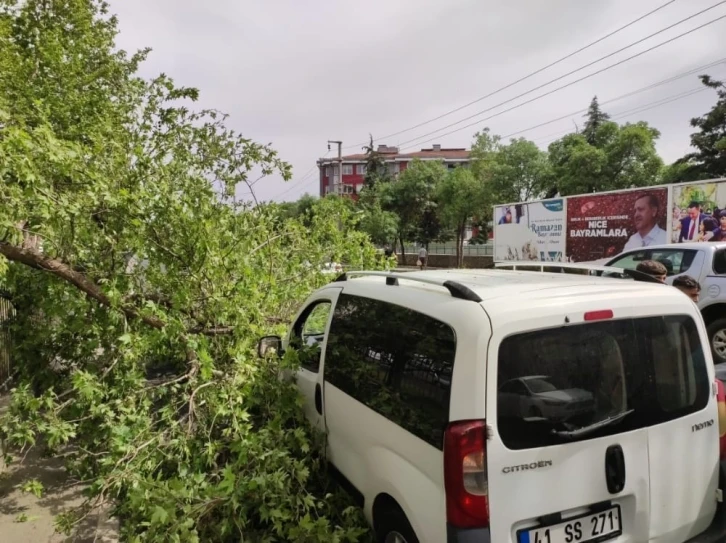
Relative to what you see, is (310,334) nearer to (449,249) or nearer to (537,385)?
(537,385)

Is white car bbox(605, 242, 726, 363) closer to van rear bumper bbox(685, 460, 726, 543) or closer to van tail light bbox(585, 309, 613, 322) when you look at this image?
van rear bumper bbox(685, 460, 726, 543)

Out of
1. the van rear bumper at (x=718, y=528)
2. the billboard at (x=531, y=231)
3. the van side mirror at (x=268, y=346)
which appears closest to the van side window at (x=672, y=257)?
the van rear bumper at (x=718, y=528)

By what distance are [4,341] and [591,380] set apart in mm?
6489

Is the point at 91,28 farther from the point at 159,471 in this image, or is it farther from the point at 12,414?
the point at 159,471

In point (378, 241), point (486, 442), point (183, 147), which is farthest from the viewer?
point (378, 241)

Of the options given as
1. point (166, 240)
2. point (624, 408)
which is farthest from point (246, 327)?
point (624, 408)

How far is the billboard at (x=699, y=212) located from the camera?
11641 millimetres

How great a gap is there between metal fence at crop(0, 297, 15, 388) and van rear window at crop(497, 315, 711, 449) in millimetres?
6056

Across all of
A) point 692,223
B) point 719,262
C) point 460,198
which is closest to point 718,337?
point 719,262

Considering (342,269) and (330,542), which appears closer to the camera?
(330,542)

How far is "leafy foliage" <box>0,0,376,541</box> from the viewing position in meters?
3.04

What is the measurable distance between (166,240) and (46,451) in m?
2.43

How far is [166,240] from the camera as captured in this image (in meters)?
3.99

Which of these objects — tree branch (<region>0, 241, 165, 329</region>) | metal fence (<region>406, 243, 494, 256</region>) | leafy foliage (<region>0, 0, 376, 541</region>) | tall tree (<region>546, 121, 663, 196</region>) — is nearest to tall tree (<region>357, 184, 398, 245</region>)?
metal fence (<region>406, 243, 494, 256</region>)
